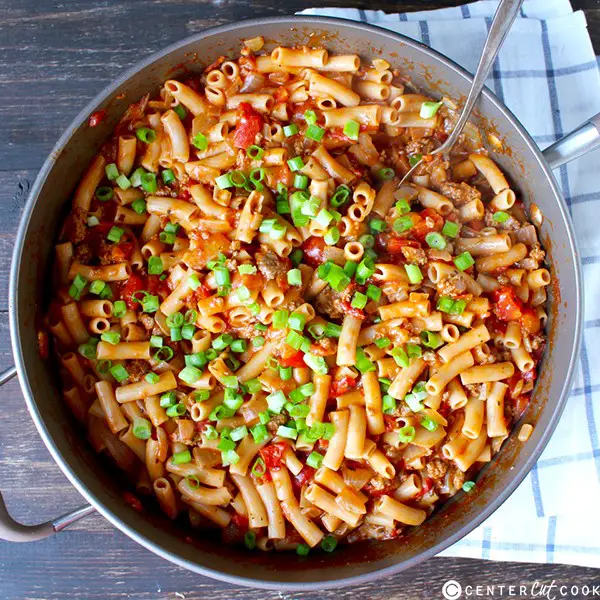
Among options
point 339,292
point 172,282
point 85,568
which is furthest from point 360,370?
point 85,568

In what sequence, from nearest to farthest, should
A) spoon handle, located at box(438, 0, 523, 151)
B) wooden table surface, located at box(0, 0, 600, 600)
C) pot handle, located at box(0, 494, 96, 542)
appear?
spoon handle, located at box(438, 0, 523, 151) < pot handle, located at box(0, 494, 96, 542) < wooden table surface, located at box(0, 0, 600, 600)

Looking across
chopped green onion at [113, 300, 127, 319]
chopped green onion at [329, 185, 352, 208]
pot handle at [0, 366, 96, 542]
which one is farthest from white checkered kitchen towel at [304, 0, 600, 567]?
pot handle at [0, 366, 96, 542]

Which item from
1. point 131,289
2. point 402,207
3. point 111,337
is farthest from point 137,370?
point 402,207

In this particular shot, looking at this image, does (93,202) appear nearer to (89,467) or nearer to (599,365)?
(89,467)

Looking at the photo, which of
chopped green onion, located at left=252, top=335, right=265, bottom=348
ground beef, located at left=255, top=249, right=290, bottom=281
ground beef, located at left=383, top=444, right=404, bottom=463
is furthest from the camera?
ground beef, located at left=383, top=444, right=404, bottom=463

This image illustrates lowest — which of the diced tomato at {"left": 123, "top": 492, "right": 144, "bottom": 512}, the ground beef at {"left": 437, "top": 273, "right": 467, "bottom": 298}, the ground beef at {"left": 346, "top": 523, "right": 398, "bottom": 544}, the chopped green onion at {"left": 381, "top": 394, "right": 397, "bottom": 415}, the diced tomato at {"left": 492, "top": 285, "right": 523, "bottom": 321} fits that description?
the ground beef at {"left": 346, "top": 523, "right": 398, "bottom": 544}

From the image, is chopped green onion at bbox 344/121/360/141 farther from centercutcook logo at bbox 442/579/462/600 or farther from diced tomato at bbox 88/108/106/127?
centercutcook logo at bbox 442/579/462/600
